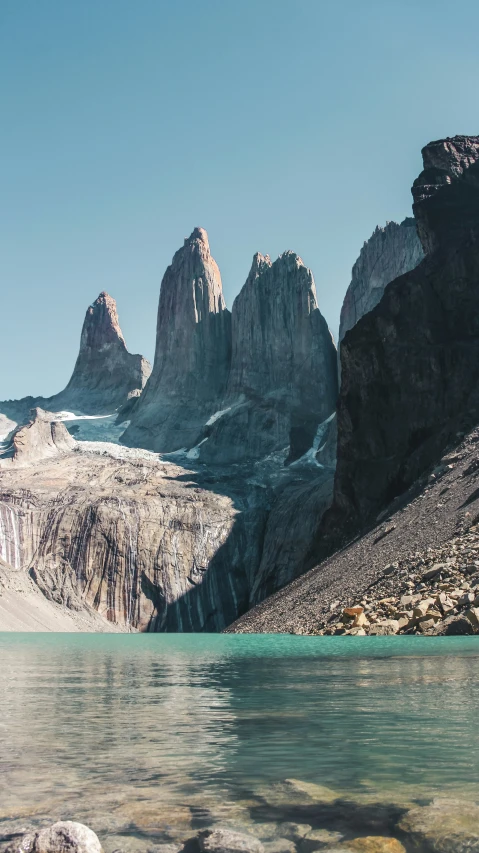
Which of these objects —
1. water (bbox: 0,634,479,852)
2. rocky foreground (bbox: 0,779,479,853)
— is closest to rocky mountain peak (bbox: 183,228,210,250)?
water (bbox: 0,634,479,852)

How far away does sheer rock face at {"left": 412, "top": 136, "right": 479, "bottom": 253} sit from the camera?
87.6 m

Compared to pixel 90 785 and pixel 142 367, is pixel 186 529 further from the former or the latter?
pixel 90 785

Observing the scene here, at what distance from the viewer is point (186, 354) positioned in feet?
502

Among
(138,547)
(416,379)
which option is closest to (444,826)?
(416,379)

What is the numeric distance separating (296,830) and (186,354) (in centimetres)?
14611

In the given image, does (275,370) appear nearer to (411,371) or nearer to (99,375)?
(99,375)

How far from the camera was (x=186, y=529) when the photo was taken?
108250 millimetres

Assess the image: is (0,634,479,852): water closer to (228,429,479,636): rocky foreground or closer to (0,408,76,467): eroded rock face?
(228,429,479,636): rocky foreground

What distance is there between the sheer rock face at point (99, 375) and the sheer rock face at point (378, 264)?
5183 cm

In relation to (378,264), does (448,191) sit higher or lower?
lower

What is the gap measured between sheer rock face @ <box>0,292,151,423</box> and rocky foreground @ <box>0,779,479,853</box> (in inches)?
6520

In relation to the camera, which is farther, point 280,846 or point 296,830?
point 296,830

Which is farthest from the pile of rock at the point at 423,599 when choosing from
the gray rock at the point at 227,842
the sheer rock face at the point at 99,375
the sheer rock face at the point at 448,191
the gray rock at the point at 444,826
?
the sheer rock face at the point at 99,375

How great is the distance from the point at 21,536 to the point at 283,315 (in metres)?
61.3
